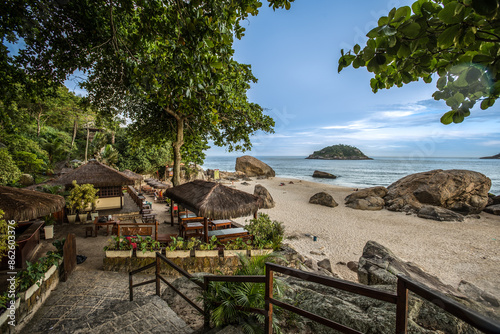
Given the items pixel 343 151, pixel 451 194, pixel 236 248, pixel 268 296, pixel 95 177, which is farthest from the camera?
pixel 343 151

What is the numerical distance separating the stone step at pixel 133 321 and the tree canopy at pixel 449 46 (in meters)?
4.05

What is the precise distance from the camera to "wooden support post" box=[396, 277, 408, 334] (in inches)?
56.6

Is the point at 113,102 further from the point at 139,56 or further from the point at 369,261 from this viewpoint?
the point at 369,261

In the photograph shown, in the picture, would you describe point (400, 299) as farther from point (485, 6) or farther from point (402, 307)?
point (485, 6)

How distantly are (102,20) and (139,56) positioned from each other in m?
1.70

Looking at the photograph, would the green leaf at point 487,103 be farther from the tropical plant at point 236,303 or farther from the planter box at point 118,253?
the planter box at point 118,253

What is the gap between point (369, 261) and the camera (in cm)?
726

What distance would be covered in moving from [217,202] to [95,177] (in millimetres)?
8073

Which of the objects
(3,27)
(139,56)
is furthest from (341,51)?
(3,27)

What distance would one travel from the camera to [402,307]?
Result: 1.46 metres

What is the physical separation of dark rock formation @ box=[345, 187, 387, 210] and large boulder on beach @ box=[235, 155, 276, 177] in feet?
99.7

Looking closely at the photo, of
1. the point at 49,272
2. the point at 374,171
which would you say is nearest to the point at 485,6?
the point at 49,272

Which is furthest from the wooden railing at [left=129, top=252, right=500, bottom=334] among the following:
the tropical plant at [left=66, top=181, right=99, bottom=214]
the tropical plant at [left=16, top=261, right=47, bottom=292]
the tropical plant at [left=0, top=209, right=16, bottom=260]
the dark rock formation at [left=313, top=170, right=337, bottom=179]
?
the dark rock formation at [left=313, top=170, right=337, bottom=179]

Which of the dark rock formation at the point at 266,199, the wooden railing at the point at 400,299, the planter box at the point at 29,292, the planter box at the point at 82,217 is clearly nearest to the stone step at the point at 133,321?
the planter box at the point at 29,292
